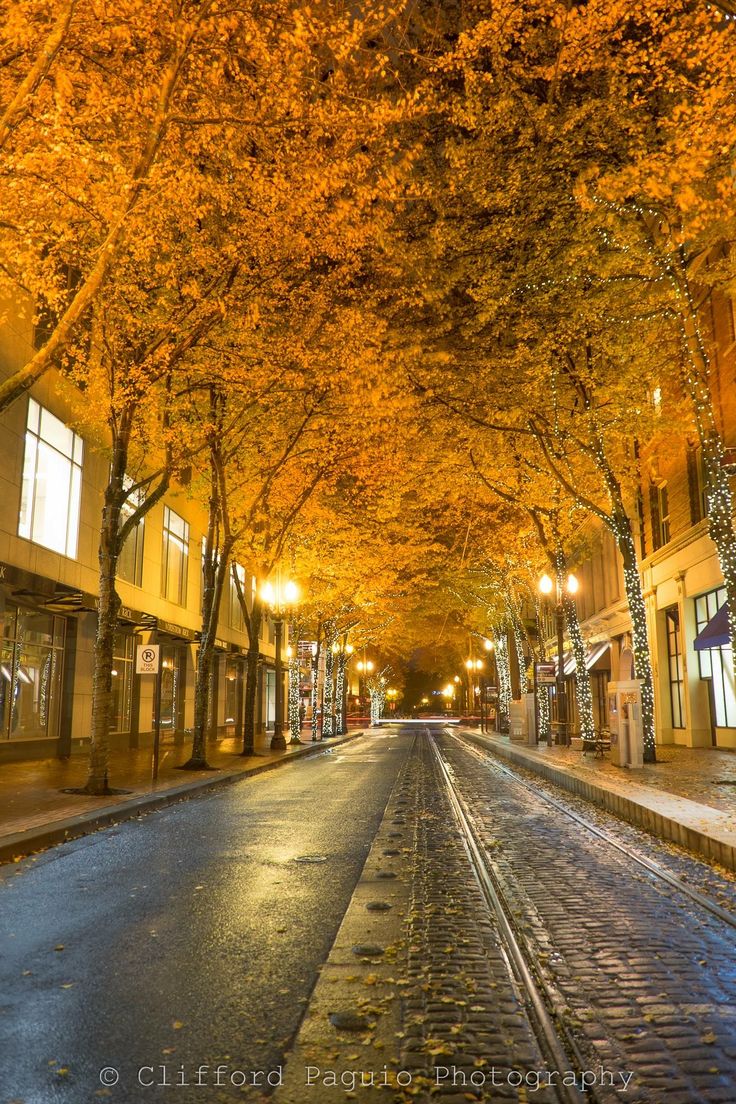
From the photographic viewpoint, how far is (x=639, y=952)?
5.39 m

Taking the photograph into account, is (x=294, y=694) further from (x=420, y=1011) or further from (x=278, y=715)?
(x=420, y=1011)

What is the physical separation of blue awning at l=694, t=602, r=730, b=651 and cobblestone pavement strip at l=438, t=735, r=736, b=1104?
1403 cm

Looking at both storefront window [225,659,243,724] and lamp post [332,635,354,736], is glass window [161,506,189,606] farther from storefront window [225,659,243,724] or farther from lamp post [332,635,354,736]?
lamp post [332,635,354,736]

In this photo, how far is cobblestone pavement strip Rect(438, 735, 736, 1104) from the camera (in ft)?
12.1

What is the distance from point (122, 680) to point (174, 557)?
22.2 feet

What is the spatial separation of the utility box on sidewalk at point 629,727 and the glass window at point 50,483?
1455cm

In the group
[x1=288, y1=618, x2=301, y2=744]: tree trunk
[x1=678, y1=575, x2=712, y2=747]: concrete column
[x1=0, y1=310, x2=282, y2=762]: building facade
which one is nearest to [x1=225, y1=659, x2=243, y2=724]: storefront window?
[x1=288, y1=618, x2=301, y2=744]: tree trunk

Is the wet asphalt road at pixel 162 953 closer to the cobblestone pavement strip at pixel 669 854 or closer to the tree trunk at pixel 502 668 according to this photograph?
the cobblestone pavement strip at pixel 669 854

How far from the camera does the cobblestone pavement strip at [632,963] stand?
3680 mm

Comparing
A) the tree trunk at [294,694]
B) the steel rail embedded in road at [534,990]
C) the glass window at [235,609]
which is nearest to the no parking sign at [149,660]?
the steel rail embedded in road at [534,990]

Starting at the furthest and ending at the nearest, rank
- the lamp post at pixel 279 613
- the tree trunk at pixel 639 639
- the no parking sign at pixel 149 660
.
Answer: the lamp post at pixel 279 613 → the tree trunk at pixel 639 639 → the no parking sign at pixel 149 660

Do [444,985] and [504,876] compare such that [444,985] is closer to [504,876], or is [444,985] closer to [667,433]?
[504,876]

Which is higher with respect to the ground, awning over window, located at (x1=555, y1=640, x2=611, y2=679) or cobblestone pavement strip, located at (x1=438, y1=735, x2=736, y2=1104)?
awning over window, located at (x1=555, y1=640, x2=611, y2=679)

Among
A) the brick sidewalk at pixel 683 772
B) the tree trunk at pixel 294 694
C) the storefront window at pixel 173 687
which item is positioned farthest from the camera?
the tree trunk at pixel 294 694
